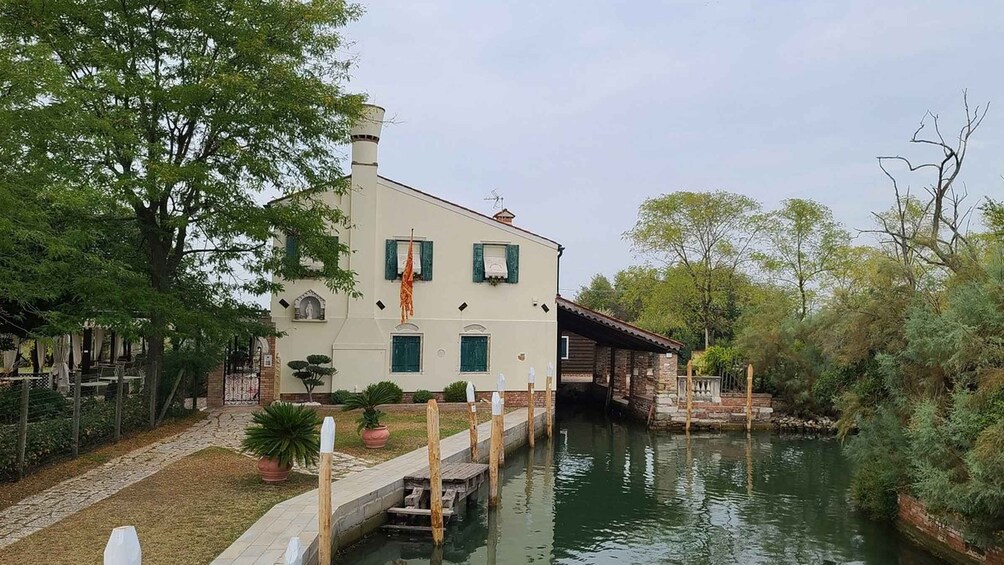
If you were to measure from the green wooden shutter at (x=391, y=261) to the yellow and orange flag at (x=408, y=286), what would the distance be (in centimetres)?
31

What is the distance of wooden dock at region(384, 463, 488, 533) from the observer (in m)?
11.3

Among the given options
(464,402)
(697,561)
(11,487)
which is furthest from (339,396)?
(697,561)

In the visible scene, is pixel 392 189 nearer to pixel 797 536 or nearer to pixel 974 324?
pixel 797 536

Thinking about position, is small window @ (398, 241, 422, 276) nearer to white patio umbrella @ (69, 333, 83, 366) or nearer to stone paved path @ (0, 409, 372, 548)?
stone paved path @ (0, 409, 372, 548)

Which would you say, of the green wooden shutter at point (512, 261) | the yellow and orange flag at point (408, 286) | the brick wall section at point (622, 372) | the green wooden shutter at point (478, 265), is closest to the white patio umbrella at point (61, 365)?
the yellow and orange flag at point (408, 286)

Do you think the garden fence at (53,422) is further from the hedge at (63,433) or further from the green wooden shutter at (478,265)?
the green wooden shutter at (478,265)

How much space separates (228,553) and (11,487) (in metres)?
4.54

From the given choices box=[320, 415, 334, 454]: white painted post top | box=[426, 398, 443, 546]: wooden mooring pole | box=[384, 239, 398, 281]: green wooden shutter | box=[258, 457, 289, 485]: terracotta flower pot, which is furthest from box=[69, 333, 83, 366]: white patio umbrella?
box=[320, 415, 334, 454]: white painted post top

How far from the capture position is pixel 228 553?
25.3 feet

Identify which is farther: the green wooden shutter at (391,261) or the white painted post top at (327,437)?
the green wooden shutter at (391,261)

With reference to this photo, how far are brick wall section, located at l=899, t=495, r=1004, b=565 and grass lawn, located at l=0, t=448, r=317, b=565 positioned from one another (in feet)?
31.4

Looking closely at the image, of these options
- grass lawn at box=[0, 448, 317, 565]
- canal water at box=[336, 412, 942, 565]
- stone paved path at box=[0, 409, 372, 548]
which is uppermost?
stone paved path at box=[0, 409, 372, 548]

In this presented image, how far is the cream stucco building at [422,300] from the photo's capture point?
21375 mm

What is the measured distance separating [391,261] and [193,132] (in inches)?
302
